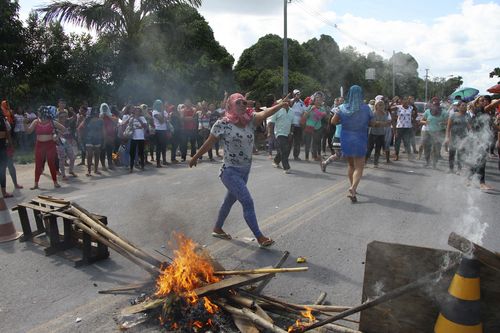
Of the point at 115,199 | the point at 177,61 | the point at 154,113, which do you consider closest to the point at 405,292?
the point at 115,199

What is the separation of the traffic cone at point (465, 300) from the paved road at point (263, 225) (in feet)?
4.15

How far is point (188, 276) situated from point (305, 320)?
1005 millimetres

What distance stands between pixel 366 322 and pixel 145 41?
9.38m

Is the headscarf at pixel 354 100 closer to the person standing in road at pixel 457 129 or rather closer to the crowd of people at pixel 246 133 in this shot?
the crowd of people at pixel 246 133

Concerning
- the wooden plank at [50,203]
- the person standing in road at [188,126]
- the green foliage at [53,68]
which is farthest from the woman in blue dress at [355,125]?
the green foliage at [53,68]

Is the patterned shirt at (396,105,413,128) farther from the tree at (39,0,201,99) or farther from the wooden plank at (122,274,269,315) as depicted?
the wooden plank at (122,274,269,315)

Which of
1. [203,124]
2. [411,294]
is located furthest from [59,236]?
[203,124]

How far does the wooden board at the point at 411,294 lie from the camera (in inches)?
113

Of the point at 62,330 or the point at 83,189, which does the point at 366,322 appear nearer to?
the point at 62,330

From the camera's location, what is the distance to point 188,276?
12.3 ft

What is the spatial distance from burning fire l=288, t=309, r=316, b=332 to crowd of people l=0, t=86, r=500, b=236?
1954 mm

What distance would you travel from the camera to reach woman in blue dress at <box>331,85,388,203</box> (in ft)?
25.7

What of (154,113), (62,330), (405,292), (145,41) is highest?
(145,41)

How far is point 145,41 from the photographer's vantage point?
11.0 m
